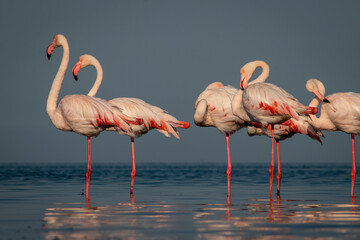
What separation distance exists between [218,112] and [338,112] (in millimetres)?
2486

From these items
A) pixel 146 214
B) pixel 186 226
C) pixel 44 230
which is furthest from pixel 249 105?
pixel 44 230

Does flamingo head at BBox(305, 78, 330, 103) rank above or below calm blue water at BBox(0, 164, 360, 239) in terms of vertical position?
above

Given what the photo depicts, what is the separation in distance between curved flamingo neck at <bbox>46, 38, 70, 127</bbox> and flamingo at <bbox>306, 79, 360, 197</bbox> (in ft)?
17.5

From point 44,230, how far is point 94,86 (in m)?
7.04

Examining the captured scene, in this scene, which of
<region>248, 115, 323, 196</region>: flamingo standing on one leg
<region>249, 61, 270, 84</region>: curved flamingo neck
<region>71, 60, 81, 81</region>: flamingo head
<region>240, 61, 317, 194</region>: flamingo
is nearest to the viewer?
<region>240, 61, 317, 194</region>: flamingo

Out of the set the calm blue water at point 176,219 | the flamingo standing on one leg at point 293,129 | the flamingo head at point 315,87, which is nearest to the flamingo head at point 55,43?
the calm blue water at point 176,219

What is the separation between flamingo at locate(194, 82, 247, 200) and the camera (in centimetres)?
1162

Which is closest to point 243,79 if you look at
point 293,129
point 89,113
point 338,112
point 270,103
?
point 270,103

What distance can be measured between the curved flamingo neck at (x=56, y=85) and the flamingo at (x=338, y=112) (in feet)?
17.5

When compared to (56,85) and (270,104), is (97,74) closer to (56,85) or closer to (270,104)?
(56,85)

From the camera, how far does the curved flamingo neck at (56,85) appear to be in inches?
448

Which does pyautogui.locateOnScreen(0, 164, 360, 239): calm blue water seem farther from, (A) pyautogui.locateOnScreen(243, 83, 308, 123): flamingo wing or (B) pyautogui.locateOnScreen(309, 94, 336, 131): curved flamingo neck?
(B) pyautogui.locateOnScreen(309, 94, 336, 131): curved flamingo neck

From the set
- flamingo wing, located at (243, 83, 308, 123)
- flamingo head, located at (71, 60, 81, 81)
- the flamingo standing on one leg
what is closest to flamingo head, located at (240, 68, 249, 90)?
flamingo wing, located at (243, 83, 308, 123)

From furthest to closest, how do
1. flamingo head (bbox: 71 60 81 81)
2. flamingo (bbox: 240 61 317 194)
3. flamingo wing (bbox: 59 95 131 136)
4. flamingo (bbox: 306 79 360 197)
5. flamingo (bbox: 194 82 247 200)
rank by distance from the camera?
flamingo head (bbox: 71 60 81 81), flamingo (bbox: 194 82 247 200), flamingo (bbox: 306 79 360 197), flamingo wing (bbox: 59 95 131 136), flamingo (bbox: 240 61 317 194)
